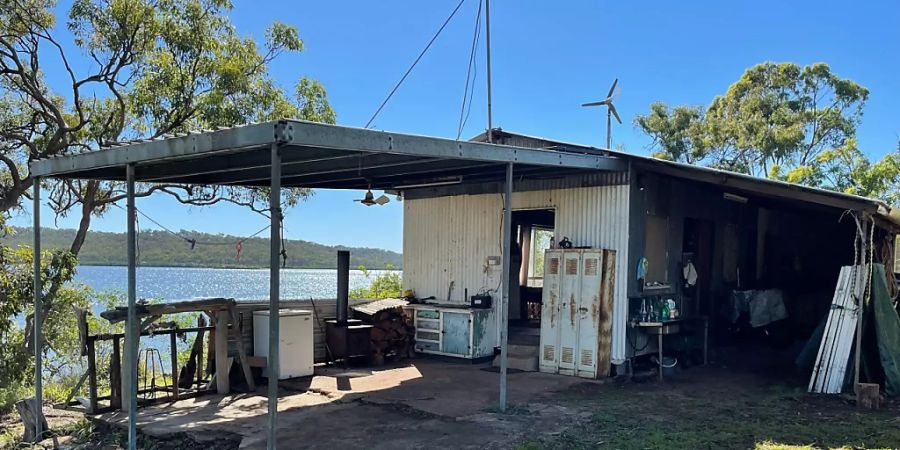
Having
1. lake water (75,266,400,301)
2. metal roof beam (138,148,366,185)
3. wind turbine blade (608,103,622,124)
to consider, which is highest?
wind turbine blade (608,103,622,124)

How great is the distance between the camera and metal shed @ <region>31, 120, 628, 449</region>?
4570 mm

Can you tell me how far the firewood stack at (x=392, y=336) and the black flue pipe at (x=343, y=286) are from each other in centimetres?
54

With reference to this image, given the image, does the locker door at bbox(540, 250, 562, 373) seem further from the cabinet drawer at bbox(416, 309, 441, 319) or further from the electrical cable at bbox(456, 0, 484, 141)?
the electrical cable at bbox(456, 0, 484, 141)

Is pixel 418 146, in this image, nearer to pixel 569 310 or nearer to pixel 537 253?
pixel 569 310

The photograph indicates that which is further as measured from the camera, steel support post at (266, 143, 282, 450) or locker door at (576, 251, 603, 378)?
locker door at (576, 251, 603, 378)

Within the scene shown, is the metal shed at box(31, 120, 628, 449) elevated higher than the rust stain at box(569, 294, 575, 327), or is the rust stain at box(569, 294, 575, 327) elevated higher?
the metal shed at box(31, 120, 628, 449)

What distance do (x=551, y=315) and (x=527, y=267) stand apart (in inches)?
173

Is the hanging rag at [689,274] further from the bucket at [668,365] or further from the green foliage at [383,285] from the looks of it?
the green foliage at [383,285]

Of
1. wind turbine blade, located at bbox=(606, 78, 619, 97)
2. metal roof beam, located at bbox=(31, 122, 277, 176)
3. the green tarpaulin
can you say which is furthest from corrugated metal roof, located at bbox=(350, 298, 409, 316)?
the green tarpaulin

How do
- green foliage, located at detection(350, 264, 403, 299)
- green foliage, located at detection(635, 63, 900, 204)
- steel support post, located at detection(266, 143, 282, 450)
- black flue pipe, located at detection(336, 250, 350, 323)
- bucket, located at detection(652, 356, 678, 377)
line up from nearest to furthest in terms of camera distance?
1. steel support post, located at detection(266, 143, 282, 450)
2. bucket, located at detection(652, 356, 678, 377)
3. black flue pipe, located at detection(336, 250, 350, 323)
4. green foliage, located at detection(350, 264, 403, 299)
5. green foliage, located at detection(635, 63, 900, 204)

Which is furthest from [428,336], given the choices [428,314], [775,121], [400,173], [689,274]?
[775,121]

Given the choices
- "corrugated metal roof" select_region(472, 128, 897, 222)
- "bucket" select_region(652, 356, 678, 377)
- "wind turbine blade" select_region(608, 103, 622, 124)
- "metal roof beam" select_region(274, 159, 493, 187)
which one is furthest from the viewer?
"wind turbine blade" select_region(608, 103, 622, 124)

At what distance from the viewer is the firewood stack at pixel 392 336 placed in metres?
9.59

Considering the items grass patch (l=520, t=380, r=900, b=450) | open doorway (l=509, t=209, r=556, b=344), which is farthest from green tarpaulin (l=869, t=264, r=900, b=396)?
open doorway (l=509, t=209, r=556, b=344)
